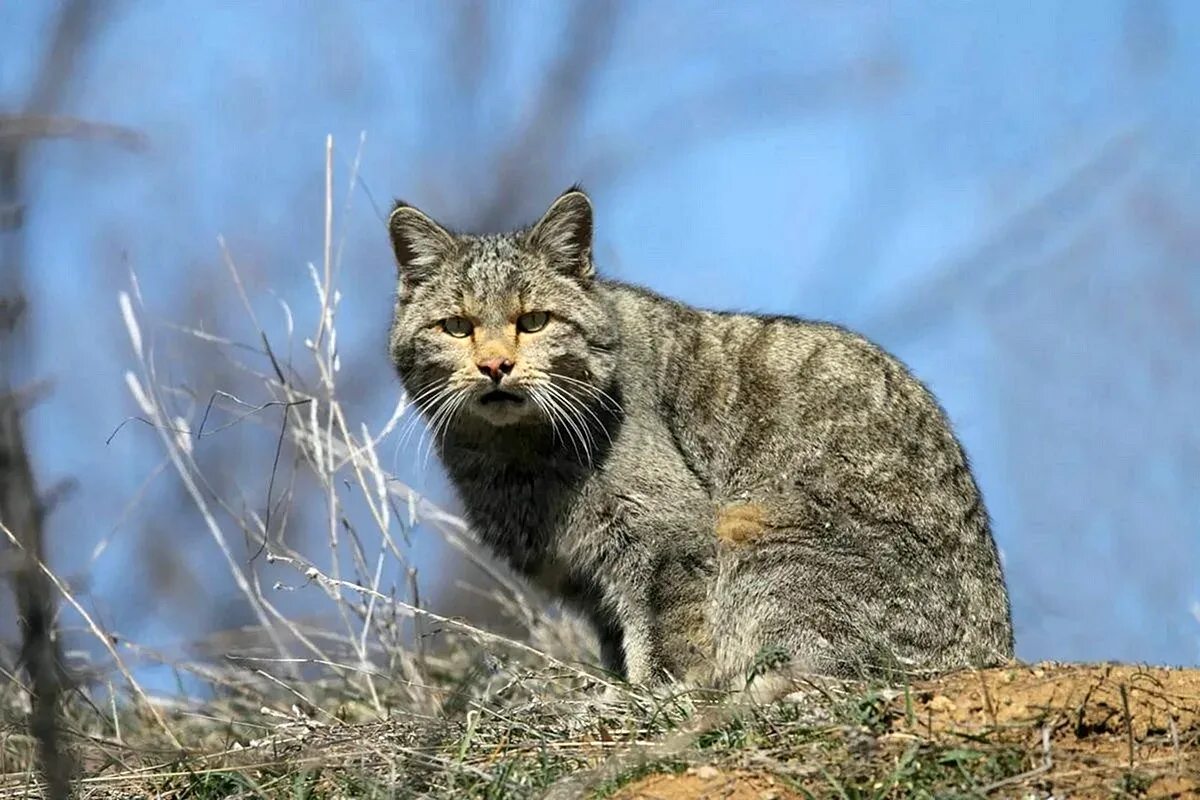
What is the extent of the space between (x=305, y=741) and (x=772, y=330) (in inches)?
98.5

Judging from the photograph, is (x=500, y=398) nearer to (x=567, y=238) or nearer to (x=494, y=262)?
(x=494, y=262)

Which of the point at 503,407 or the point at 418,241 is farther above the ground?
the point at 418,241

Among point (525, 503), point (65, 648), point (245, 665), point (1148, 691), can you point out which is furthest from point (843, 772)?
point (65, 648)

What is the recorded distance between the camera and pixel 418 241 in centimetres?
611

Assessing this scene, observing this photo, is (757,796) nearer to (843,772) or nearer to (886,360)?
(843,772)

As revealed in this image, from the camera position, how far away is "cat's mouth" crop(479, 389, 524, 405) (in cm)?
559

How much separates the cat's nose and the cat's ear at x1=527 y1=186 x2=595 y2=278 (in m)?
0.62

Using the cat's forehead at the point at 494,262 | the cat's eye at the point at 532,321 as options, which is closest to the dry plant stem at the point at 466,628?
the cat's eye at the point at 532,321

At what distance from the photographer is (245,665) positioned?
6.64m

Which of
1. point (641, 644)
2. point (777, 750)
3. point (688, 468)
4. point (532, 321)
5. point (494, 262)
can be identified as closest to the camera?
point (777, 750)

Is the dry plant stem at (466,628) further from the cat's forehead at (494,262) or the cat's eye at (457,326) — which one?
the cat's forehead at (494,262)

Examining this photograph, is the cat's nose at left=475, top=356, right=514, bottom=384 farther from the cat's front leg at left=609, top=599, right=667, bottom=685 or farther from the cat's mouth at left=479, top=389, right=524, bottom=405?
the cat's front leg at left=609, top=599, right=667, bottom=685

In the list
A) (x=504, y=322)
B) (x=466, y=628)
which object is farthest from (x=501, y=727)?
(x=504, y=322)

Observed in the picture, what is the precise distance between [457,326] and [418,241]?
0.49 m
